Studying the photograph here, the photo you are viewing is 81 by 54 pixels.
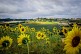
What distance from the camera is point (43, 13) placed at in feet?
6.97

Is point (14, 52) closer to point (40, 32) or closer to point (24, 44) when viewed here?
point (24, 44)

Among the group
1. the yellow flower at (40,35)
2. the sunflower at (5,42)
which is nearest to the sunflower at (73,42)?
the yellow flower at (40,35)

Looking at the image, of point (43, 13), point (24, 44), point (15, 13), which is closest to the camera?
point (24, 44)

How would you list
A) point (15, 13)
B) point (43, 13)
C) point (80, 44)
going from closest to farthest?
1. point (80, 44)
2. point (43, 13)
3. point (15, 13)

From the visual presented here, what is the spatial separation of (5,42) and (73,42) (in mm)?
915

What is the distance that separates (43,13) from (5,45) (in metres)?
0.55

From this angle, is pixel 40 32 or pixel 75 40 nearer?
pixel 75 40

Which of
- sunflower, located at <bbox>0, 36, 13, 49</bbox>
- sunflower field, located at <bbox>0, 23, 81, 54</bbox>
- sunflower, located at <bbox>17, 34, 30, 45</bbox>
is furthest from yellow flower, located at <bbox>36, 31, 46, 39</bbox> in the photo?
sunflower, located at <bbox>0, 36, 13, 49</bbox>

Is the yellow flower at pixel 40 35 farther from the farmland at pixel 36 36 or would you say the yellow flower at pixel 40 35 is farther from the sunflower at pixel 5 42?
the sunflower at pixel 5 42

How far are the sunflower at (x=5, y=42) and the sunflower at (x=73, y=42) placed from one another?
838 mm

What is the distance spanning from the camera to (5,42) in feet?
6.82

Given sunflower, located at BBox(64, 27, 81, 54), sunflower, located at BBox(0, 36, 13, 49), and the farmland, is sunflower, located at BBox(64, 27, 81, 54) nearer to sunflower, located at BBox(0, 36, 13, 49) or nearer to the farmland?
the farmland

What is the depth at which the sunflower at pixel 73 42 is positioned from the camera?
4.60 ft

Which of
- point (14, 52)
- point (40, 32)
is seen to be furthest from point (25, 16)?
point (14, 52)
